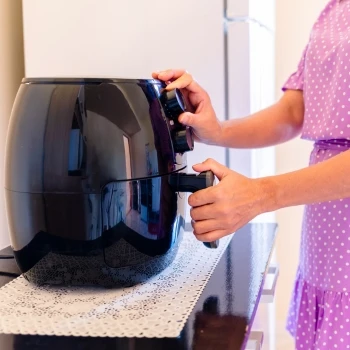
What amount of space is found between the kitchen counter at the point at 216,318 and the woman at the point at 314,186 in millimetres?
76

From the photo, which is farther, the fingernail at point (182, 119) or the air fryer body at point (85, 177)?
the fingernail at point (182, 119)

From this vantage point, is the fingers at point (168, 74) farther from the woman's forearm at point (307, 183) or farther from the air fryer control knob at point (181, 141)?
the woman's forearm at point (307, 183)

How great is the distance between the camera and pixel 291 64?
1.92 meters

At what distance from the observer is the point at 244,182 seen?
0.79 m

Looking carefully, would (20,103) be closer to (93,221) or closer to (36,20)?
(93,221)

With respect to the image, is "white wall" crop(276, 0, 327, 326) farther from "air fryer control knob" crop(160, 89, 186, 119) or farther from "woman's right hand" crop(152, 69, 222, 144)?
"air fryer control knob" crop(160, 89, 186, 119)

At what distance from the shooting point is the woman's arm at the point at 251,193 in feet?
2.51

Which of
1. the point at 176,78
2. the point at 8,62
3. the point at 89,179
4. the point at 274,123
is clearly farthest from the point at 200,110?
the point at 8,62

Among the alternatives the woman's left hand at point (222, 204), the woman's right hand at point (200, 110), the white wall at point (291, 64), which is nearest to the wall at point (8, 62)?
the woman's right hand at point (200, 110)

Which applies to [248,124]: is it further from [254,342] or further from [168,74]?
[254,342]

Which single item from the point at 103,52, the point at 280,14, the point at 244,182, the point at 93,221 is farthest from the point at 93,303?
the point at 280,14

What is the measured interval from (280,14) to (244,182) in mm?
1272

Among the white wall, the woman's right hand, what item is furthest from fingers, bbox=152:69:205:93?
the white wall

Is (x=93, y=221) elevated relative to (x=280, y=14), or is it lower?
lower
